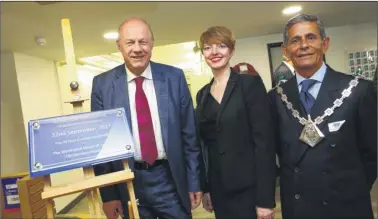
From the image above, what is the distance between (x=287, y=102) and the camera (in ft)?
4.57

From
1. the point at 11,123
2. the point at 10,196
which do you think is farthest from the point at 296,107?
the point at 11,123

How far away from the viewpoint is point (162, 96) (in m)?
1.50

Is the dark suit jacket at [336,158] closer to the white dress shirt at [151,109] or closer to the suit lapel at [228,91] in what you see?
the suit lapel at [228,91]

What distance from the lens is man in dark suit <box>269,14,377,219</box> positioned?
127cm

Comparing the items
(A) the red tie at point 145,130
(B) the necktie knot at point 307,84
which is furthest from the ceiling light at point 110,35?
(B) the necktie knot at point 307,84

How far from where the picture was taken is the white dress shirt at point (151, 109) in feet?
→ 4.84

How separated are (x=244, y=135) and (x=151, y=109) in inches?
18.6

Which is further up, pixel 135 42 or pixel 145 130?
→ pixel 135 42

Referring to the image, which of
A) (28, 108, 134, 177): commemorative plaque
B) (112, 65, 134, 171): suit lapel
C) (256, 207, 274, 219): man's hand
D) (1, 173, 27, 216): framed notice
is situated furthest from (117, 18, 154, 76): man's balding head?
(1, 173, 27, 216): framed notice

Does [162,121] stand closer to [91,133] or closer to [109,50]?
[91,133]

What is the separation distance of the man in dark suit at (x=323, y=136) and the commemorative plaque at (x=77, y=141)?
729 mm

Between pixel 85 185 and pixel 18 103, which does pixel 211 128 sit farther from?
pixel 18 103

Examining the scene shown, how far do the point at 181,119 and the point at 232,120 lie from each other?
26 cm

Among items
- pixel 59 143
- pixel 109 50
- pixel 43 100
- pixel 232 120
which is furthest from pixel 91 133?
pixel 43 100
